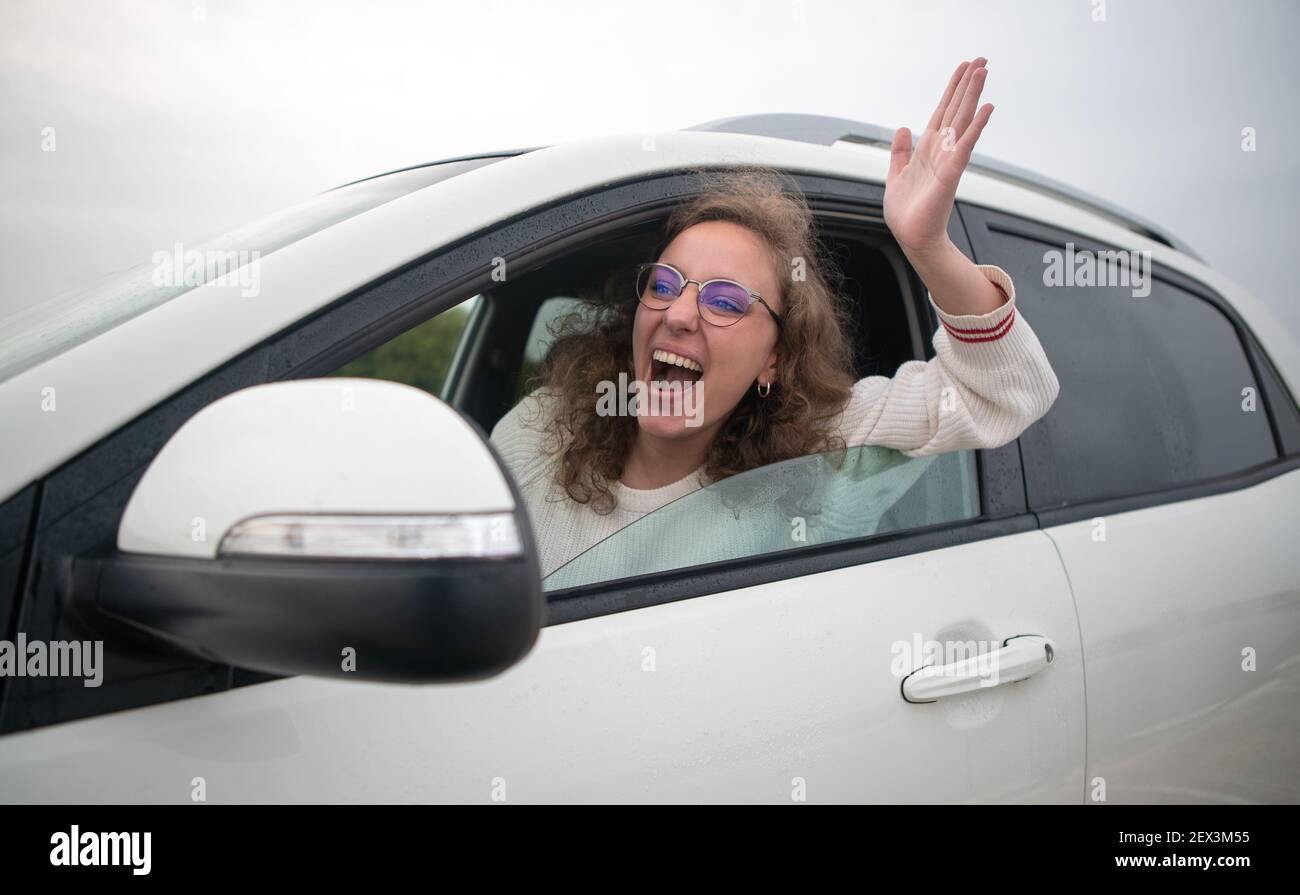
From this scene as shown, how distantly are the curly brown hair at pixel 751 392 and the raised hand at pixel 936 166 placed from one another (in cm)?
19

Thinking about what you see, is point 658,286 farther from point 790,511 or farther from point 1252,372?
point 1252,372

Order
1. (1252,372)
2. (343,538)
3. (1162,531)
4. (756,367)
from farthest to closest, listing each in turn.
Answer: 1. (1252,372)
2. (756,367)
3. (1162,531)
4. (343,538)

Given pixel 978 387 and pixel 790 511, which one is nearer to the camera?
pixel 790 511

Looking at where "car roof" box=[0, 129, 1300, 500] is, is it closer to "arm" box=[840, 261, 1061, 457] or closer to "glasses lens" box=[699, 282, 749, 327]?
"glasses lens" box=[699, 282, 749, 327]

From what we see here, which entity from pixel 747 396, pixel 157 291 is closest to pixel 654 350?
pixel 747 396

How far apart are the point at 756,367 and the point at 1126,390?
0.80 m

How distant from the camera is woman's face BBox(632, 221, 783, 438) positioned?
1.72m

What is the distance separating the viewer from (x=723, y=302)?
68.5 inches

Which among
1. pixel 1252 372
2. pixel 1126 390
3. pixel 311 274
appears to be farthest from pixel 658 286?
pixel 1252 372

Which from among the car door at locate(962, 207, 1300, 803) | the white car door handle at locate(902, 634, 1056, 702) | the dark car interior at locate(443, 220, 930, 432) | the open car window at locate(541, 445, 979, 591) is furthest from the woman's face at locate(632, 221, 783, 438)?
the white car door handle at locate(902, 634, 1056, 702)

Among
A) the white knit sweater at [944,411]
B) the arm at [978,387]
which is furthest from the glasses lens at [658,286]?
the arm at [978,387]

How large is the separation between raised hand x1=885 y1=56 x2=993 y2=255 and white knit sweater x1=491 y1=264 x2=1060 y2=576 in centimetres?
18

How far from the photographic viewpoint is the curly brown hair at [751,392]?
5.58 ft
